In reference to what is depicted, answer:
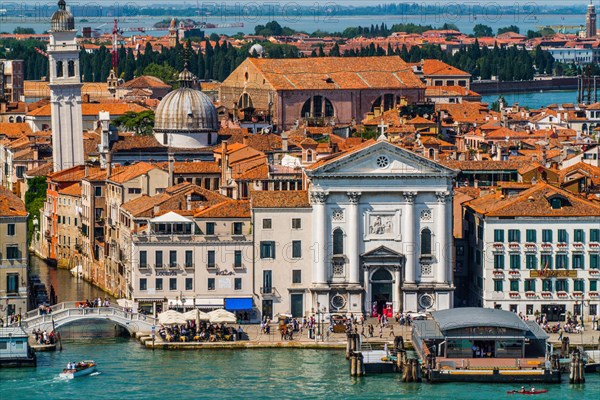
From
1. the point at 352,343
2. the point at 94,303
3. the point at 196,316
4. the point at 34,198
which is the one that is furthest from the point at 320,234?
the point at 34,198

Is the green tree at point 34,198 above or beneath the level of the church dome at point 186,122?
beneath

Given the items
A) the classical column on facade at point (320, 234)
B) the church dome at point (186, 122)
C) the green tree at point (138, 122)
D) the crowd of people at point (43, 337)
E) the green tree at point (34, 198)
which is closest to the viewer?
the crowd of people at point (43, 337)

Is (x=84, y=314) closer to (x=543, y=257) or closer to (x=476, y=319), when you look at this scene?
(x=476, y=319)

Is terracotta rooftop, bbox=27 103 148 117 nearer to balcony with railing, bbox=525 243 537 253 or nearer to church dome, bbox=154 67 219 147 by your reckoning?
church dome, bbox=154 67 219 147

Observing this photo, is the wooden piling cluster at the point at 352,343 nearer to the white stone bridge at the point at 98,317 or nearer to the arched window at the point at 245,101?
the white stone bridge at the point at 98,317

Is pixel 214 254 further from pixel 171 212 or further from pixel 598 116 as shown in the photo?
pixel 598 116

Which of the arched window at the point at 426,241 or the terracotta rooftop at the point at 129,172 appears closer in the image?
the arched window at the point at 426,241

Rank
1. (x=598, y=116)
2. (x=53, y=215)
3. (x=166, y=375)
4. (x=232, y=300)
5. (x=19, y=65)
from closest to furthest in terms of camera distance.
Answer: (x=166, y=375), (x=232, y=300), (x=53, y=215), (x=598, y=116), (x=19, y=65)

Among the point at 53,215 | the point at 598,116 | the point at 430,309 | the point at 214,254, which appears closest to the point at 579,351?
A: the point at 430,309

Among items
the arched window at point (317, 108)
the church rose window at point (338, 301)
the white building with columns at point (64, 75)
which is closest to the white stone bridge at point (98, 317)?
the church rose window at point (338, 301)
